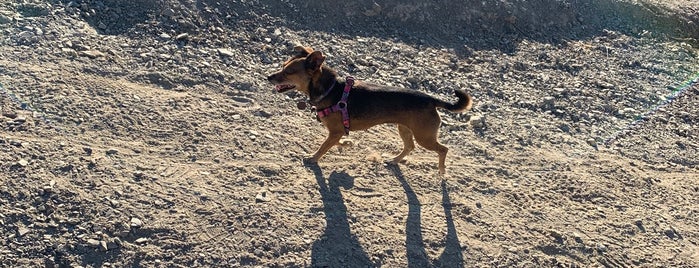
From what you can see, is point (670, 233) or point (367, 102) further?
point (670, 233)

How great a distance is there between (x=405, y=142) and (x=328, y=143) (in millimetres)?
853

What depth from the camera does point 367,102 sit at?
6238 millimetres

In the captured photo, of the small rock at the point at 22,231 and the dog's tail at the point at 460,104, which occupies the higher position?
the dog's tail at the point at 460,104

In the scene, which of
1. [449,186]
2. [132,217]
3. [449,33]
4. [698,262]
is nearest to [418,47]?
[449,33]

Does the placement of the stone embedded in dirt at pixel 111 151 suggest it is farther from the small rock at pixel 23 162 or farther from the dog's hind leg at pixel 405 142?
the dog's hind leg at pixel 405 142

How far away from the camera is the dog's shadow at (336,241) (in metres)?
5.34

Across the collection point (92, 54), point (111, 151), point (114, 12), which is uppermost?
point (114, 12)

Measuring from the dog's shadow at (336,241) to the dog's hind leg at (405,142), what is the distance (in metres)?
0.77

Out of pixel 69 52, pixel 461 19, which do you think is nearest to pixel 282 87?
pixel 69 52

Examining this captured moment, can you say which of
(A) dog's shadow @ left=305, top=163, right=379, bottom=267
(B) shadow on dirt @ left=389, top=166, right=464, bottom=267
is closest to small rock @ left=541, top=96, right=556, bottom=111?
(B) shadow on dirt @ left=389, top=166, right=464, bottom=267

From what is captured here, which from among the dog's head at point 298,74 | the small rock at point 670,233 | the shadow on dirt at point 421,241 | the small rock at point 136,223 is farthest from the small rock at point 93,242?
the small rock at point 670,233

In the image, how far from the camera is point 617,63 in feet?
34.2

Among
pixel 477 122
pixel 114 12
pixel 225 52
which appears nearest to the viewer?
pixel 477 122

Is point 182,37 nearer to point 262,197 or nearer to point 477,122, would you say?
point 262,197
